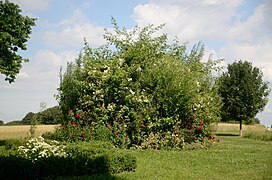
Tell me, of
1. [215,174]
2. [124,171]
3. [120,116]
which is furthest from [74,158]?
[120,116]

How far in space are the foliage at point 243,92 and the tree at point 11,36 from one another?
2046cm

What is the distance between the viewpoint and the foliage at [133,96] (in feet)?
49.5

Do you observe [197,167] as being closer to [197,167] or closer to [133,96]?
[197,167]

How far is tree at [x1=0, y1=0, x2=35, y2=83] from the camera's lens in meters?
18.7

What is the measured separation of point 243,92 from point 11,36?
23528 millimetres

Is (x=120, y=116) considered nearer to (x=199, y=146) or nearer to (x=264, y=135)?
(x=199, y=146)

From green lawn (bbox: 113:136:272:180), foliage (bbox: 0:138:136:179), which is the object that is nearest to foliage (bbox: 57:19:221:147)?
green lawn (bbox: 113:136:272:180)

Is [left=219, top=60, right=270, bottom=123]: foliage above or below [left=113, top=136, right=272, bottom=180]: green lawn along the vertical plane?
above

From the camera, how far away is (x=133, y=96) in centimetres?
1523

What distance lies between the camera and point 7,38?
18656 mm

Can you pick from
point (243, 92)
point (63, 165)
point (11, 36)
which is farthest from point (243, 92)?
point (63, 165)

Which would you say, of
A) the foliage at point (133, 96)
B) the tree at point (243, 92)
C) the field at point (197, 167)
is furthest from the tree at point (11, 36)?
the tree at point (243, 92)

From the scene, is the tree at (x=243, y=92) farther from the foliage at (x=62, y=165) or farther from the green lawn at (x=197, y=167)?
the foliage at (x=62, y=165)

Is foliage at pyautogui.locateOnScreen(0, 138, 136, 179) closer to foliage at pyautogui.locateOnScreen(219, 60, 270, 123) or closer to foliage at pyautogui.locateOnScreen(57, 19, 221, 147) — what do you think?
foliage at pyautogui.locateOnScreen(57, 19, 221, 147)
